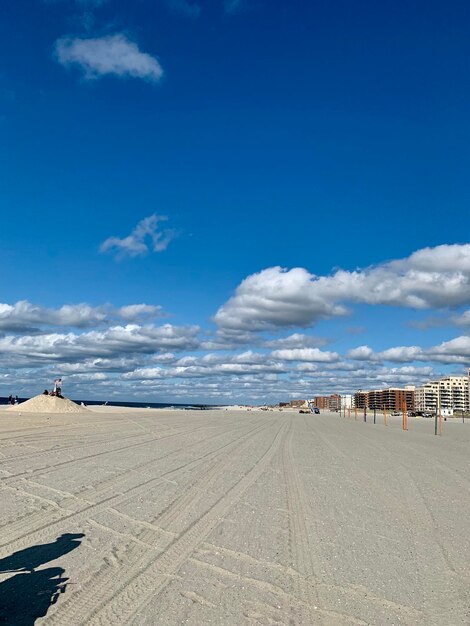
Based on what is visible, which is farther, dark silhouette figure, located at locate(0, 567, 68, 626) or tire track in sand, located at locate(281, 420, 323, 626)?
tire track in sand, located at locate(281, 420, 323, 626)

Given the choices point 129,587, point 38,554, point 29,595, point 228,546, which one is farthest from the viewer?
point 228,546

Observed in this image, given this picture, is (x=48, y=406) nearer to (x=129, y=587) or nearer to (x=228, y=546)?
(x=228, y=546)

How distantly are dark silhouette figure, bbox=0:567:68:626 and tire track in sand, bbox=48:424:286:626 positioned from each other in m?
0.21

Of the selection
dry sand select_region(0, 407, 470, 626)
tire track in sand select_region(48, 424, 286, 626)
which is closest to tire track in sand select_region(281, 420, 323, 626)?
dry sand select_region(0, 407, 470, 626)

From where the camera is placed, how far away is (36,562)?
6348mm

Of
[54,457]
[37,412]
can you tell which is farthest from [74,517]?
[37,412]

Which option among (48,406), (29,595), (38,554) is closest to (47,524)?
(38,554)

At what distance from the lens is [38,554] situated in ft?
21.8

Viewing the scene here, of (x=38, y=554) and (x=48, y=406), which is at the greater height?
(x=38, y=554)

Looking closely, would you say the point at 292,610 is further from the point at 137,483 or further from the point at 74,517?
the point at 137,483

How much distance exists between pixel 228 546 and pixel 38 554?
2.53 meters

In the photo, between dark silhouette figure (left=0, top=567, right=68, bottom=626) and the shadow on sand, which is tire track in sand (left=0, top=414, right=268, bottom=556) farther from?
dark silhouette figure (left=0, top=567, right=68, bottom=626)

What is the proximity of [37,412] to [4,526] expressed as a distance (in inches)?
1856

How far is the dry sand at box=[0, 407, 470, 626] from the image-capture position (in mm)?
5289
